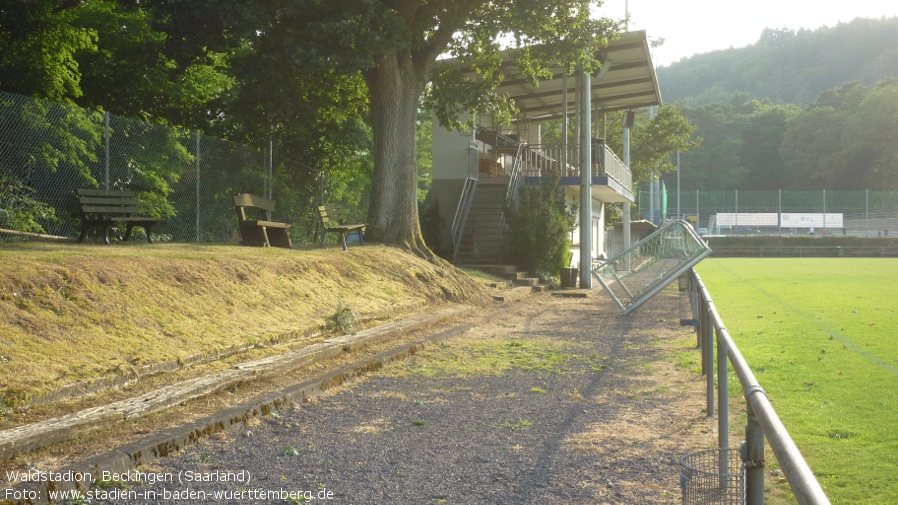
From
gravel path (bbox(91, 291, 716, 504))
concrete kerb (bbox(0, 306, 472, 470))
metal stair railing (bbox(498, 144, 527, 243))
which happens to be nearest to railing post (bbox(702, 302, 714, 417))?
gravel path (bbox(91, 291, 716, 504))

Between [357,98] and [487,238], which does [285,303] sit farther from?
[487,238]

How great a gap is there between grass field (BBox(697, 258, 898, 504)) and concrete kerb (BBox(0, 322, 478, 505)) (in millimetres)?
3535

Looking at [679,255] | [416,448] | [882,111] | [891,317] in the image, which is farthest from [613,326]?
[882,111]

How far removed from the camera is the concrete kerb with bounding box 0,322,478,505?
14.9 feet

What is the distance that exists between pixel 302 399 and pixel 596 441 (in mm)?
2579

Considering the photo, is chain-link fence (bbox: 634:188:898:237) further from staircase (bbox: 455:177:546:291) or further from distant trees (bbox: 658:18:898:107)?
distant trees (bbox: 658:18:898:107)

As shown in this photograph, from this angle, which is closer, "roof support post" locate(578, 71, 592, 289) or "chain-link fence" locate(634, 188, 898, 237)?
"roof support post" locate(578, 71, 592, 289)

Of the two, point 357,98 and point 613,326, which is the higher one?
point 357,98

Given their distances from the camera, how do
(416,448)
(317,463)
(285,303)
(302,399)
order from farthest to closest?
1. (285,303)
2. (302,399)
3. (416,448)
4. (317,463)

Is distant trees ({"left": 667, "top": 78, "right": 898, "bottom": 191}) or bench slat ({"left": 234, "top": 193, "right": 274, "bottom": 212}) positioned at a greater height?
distant trees ({"left": 667, "top": 78, "right": 898, "bottom": 191})

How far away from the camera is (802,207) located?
80562 millimetres

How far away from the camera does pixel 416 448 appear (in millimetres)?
5879

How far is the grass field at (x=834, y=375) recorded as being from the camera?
541 centimetres

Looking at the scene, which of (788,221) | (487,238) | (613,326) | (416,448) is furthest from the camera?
(788,221)
